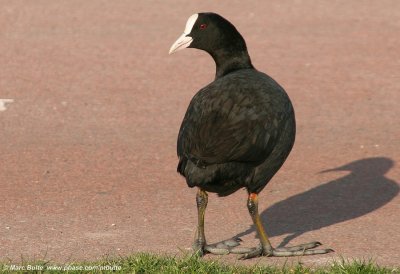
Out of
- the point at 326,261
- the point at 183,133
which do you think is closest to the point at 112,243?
the point at 183,133

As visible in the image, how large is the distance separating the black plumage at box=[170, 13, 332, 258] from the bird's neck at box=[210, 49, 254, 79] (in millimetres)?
277

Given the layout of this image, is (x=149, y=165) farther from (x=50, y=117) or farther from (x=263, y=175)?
(x=263, y=175)

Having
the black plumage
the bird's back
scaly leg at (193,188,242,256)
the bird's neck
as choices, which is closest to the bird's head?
the bird's neck

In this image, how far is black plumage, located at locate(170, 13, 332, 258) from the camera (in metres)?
6.28

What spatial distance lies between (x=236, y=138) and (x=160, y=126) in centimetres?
369

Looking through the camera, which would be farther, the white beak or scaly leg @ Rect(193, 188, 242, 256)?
the white beak

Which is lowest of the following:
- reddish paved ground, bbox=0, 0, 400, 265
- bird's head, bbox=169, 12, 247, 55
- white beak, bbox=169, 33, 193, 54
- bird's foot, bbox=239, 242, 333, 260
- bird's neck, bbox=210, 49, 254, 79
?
reddish paved ground, bbox=0, 0, 400, 265

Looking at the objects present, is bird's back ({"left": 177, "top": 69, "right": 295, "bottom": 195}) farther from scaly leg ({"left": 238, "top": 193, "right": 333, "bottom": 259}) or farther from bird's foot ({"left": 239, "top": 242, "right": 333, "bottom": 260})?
bird's foot ({"left": 239, "top": 242, "right": 333, "bottom": 260})

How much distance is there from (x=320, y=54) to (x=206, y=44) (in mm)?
5303

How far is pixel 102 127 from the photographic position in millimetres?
9891

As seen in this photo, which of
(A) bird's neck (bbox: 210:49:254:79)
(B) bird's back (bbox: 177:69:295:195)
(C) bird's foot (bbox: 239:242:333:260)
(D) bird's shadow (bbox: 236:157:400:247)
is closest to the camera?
(B) bird's back (bbox: 177:69:295:195)

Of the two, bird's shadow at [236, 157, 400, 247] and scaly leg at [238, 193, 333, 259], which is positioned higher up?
scaly leg at [238, 193, 333, 259]

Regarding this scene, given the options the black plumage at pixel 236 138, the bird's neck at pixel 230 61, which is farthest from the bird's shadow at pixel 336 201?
the bird's neck at pixel 230 61

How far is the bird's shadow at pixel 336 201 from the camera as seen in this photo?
7.37m
